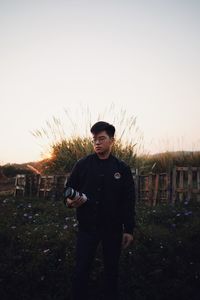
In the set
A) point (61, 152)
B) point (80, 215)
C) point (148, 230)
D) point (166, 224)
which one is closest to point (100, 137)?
point (80, 215)

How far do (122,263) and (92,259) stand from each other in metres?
2.07

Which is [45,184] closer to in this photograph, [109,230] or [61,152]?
[61,152]

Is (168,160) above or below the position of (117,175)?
above

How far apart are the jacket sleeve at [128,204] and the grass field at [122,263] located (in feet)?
4.67

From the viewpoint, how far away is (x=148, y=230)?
6.25 m

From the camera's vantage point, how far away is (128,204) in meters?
3.17

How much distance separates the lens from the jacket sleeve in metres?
3.13

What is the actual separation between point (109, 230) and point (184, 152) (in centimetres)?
1158

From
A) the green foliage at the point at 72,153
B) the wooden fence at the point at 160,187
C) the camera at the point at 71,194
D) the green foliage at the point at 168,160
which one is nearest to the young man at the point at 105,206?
the camera at the point at 71,194

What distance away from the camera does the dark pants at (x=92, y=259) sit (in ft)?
9.39

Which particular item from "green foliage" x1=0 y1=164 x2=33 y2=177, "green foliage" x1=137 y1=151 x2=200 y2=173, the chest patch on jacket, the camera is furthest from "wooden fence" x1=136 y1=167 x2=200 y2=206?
"green foliage" x1=0 y1=164 x2=33 y2=177

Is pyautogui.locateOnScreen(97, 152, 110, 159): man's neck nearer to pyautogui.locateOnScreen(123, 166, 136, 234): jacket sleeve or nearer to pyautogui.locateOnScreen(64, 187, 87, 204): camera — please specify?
pyautogui.locateOnScreen(123, 166, 136, 234): jacket sleeve

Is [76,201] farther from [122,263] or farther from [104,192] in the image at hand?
[122,263]

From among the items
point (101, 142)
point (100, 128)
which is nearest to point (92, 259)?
point (101, 142)
